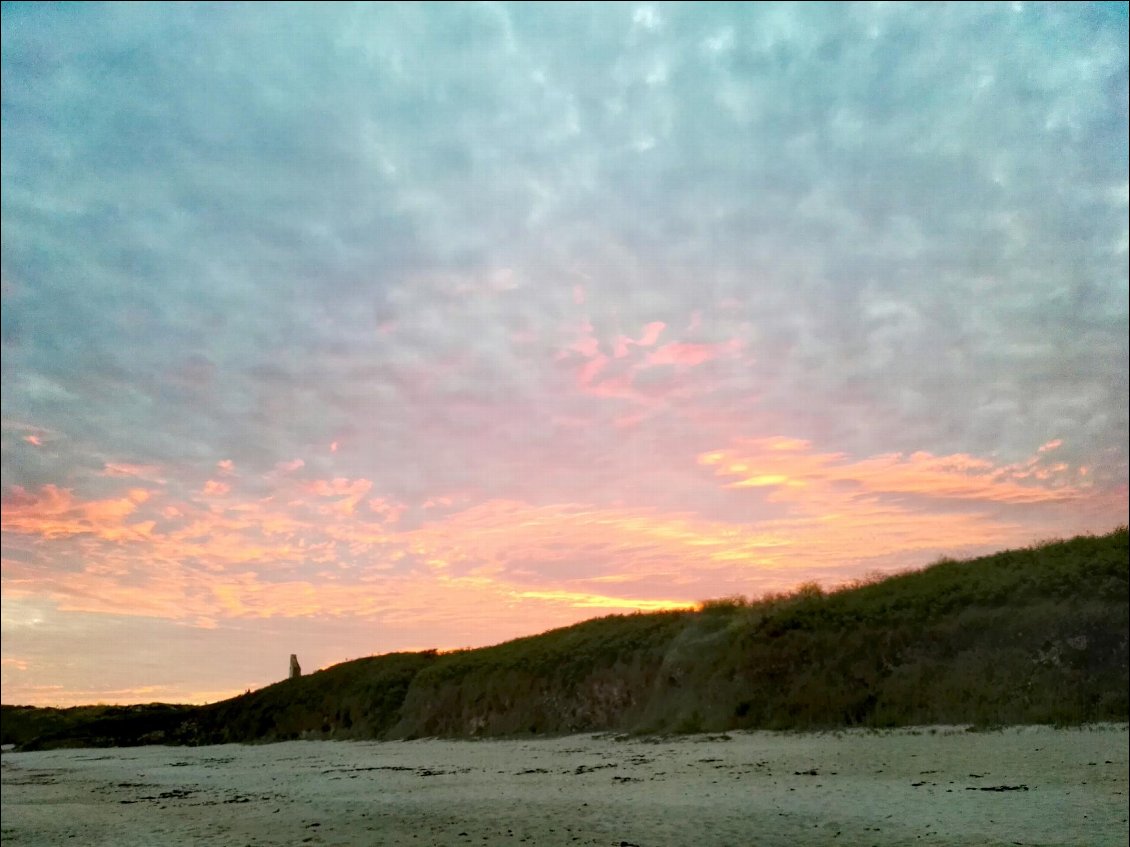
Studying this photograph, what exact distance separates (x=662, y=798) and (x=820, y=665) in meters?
9.76

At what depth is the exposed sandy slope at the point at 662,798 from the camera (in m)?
7.71

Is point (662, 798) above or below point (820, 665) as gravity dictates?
below

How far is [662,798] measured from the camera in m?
9.84

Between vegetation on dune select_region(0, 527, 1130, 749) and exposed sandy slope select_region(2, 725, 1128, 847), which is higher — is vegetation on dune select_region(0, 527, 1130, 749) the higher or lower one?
the higher one

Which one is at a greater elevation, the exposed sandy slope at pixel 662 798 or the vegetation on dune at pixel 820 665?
the vegetation on dune at pixel 820 665

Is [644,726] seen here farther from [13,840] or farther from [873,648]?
[13,840]

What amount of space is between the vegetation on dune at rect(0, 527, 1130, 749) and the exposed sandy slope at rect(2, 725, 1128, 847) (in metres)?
1.74

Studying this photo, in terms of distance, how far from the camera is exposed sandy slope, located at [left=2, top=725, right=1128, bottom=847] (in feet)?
25.3

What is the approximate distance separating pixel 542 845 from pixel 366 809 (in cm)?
409

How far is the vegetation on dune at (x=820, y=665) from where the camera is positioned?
1547cm

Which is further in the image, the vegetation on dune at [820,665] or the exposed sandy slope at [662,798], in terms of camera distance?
the vegetation on dune at [820,665]

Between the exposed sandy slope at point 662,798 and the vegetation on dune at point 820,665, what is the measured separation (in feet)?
5.70

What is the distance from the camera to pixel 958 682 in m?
16.0

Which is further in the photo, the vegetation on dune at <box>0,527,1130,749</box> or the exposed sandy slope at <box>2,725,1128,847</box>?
the vegetation on dune at <box>0,527,1130,749</box>
